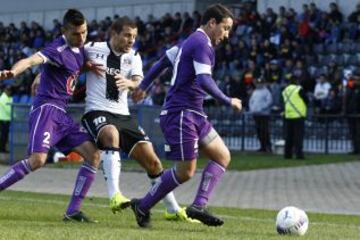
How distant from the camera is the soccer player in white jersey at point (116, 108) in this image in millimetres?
10531

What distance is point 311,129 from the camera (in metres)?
26.5

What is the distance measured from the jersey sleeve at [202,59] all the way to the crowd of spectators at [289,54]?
685 inches

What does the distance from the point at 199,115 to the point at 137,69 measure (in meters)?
1.18

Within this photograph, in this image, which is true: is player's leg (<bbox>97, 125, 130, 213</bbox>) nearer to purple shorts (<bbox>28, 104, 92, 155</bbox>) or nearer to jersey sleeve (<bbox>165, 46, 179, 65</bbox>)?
purple shorts (<bbox>28, 104, 92, 155</bbox>)

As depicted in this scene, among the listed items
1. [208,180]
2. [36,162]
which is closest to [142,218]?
[208,180]

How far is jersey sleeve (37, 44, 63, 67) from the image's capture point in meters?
10.5

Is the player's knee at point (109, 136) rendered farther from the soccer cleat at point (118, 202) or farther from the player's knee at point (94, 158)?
the soccer cleat at point (118, 202)

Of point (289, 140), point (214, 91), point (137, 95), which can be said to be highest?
point (214, 91)

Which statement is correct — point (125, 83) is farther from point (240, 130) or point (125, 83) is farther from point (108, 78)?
point (240, 130)

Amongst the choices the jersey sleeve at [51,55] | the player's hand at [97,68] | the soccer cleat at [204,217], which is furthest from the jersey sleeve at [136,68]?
the soccer cleat at [204,217]

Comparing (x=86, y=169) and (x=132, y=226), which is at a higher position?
(x=86, y=169)

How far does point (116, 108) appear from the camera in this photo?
10.8 m

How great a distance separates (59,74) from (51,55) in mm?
310

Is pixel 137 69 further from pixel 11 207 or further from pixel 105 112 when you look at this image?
pixel 11 207
